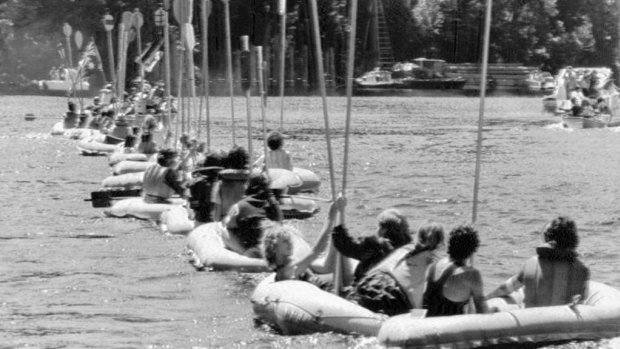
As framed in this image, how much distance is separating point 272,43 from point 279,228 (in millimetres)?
79558

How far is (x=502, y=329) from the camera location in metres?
13.2

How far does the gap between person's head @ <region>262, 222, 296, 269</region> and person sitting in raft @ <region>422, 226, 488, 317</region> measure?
83.1 inches

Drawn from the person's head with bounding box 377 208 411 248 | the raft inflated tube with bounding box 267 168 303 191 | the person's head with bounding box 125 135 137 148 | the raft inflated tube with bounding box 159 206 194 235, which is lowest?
the person's head with bounding box 125 135 137 148

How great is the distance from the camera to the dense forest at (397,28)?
95.0m

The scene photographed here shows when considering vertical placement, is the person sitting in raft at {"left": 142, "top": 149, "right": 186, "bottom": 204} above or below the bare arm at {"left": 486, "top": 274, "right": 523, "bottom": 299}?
below

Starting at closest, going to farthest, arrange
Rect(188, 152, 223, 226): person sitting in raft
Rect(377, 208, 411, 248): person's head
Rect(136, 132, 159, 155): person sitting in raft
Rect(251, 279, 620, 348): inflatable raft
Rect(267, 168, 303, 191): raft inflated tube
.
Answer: Rect(251, 279, 620, 348): inflatable raft, Rect(377, 208, 411, 248): person's head, Rect(188, 152, 223, 226): person sitting in raft, Rect(267, 168, 303, 191): raft inflated tube, Rect(136, 132, 159, 155): person sitting in raft

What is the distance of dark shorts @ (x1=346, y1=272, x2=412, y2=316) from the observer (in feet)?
45.5

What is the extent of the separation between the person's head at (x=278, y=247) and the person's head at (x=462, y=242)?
99.9 inches

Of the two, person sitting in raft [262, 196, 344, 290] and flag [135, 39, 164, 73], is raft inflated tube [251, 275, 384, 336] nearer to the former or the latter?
person sitting in raft [262, 196, 344, 290]

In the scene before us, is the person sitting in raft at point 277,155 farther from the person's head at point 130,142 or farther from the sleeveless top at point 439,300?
the sleeveless top at point 439,300

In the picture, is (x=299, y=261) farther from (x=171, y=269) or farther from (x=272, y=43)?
(x=272, y=43)

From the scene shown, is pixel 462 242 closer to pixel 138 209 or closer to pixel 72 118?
pixel 138 209

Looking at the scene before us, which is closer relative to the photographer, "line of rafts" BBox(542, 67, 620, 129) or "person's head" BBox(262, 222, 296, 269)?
"person's head" BBox(262, 222, 296, 269)

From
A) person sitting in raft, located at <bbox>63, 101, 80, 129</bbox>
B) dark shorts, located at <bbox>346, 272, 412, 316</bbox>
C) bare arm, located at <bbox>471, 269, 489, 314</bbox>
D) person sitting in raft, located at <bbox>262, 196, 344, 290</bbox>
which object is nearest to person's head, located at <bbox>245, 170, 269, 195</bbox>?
person sitting in raft, located at <bbox>262, 196, 344, 290</bbox>
